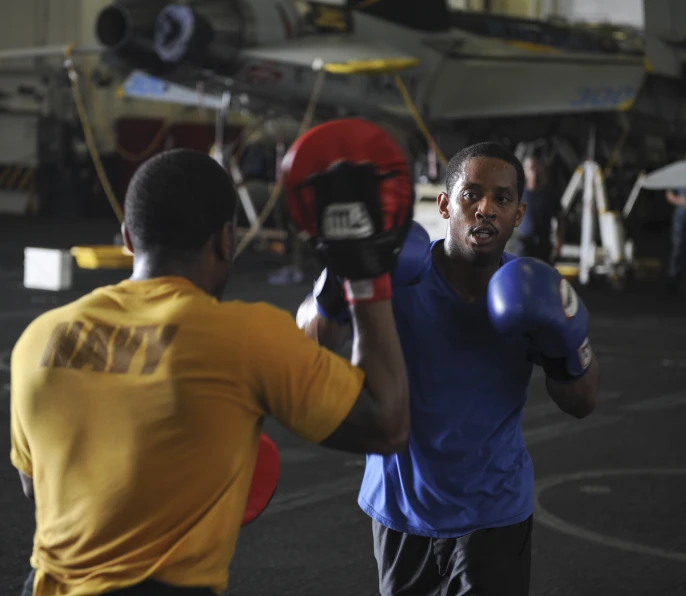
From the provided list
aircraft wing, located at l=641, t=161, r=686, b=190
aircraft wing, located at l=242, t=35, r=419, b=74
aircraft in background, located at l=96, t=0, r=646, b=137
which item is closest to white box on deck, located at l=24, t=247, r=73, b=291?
aircraft in background, located at l=96, t=0, r=646, b=137

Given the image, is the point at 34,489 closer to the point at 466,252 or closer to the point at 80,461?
the point at 80,461

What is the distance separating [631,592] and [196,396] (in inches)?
109

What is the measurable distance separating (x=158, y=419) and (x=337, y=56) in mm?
12128

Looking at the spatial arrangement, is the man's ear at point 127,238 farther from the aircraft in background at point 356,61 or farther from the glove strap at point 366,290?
the aircraft in background at point 356,61

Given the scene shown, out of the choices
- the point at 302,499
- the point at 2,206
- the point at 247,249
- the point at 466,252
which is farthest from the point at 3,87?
the point at 466,252

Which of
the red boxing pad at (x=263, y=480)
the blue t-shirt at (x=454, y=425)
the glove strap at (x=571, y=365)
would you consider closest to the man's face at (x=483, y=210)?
the blue t-shirt at (x=454, y=425)

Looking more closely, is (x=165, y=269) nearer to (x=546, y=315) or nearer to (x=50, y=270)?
(x=546, y=315)

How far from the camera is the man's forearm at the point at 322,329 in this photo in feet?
8.24

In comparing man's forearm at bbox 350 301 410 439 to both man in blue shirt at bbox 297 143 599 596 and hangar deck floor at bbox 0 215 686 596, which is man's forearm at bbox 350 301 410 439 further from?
hangar deck floor at bbox 0 215 686 596

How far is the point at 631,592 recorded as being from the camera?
3859mm

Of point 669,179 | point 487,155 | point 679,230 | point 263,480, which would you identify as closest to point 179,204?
point 263,480

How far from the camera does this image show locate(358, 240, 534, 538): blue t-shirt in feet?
8.34

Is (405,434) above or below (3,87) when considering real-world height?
above

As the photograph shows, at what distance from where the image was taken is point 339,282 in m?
2.38
